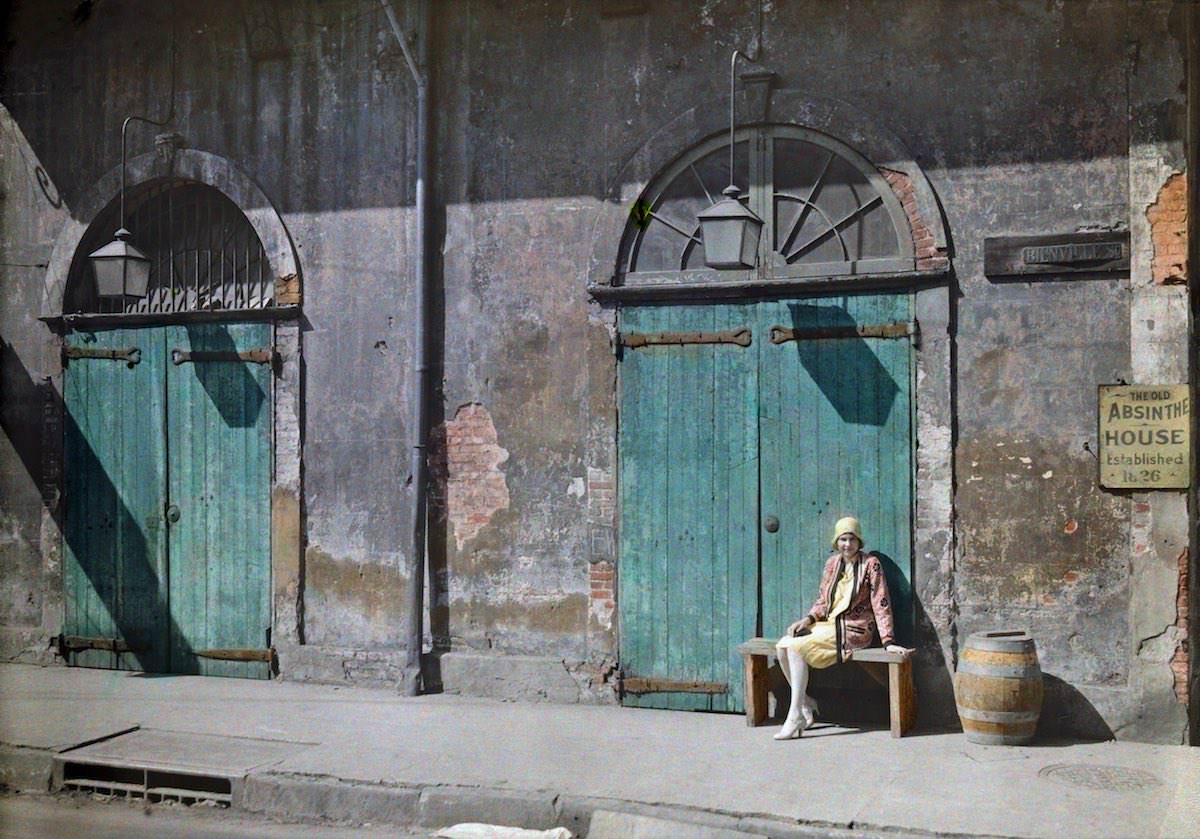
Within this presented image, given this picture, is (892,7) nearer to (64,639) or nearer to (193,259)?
(193,259)

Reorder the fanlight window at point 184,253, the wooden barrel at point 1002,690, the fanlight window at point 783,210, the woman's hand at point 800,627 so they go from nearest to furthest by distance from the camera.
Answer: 1. the wooden barrel at point 1002,690
2. the woman's hand at point 800,627
3. the fanlight window at point 783,210
4. the fanlight window at point 184,253

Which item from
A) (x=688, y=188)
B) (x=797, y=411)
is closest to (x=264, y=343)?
(x=688, y=188)

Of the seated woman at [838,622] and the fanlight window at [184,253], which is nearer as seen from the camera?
the seated woman at [838,622]

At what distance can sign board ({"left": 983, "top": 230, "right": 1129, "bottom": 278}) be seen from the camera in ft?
26.0

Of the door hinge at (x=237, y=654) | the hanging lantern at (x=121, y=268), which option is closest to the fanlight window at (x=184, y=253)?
the hanging lantern at (x=121, y=268)

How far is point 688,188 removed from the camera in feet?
29.7

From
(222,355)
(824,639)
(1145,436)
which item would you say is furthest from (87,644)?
(1145,436)

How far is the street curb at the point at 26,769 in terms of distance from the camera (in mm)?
7727

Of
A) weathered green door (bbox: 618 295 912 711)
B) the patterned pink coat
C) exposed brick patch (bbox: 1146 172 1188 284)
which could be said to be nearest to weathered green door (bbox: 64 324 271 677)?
weathered green door (bbox: 618 295 912 711)

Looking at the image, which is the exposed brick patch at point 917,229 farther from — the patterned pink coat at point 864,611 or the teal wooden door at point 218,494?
the teal wooden door at point 218,494

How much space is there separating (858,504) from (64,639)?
22.4 ft

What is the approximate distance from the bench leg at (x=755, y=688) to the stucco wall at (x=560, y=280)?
106 centimetres

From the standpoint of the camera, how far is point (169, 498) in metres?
10.5

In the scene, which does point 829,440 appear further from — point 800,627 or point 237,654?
point 237,654
